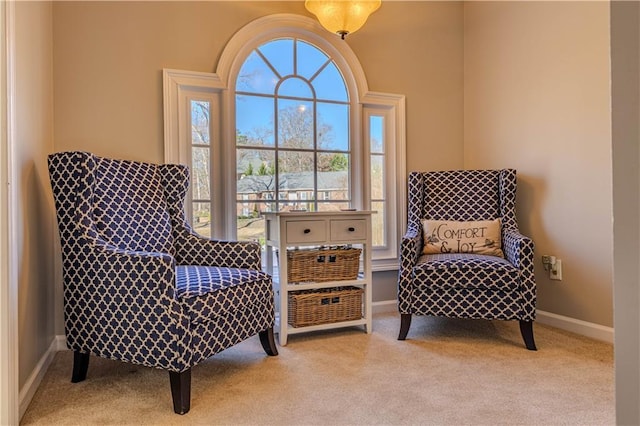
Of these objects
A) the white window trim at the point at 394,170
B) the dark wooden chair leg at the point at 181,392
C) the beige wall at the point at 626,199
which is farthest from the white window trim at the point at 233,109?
the beige wall at the point at 626,199

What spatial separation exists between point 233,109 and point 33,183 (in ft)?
4.01

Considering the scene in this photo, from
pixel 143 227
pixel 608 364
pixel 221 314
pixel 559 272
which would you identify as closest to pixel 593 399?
pixel 608 364

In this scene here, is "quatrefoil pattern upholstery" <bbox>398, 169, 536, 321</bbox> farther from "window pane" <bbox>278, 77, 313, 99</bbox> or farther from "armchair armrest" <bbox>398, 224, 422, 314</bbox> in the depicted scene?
"window pane" <bbox>278, 77, 313, 99</bbox>

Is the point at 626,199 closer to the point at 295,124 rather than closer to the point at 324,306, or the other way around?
the point at 324,306

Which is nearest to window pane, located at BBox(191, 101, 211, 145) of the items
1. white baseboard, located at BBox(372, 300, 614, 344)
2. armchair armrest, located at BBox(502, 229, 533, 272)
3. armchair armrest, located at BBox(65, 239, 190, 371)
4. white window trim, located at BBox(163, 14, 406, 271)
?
white window trim, located at BBox(163, 14, 406, 271)

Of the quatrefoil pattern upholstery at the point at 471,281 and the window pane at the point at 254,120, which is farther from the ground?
the window pane at the point at 254,120

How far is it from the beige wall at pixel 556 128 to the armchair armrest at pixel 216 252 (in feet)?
6.08

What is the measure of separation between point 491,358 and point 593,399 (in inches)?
20.7

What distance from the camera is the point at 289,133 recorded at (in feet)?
9.95

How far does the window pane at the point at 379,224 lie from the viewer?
10.7 ft

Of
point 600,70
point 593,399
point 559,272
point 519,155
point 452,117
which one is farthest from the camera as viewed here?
point 452,117

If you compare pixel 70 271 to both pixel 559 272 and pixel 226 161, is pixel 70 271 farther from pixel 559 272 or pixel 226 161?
pixel 559 272

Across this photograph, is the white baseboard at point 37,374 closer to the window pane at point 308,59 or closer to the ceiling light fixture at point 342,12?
the window pane at point 308,59

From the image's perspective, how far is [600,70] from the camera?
2469 mm
